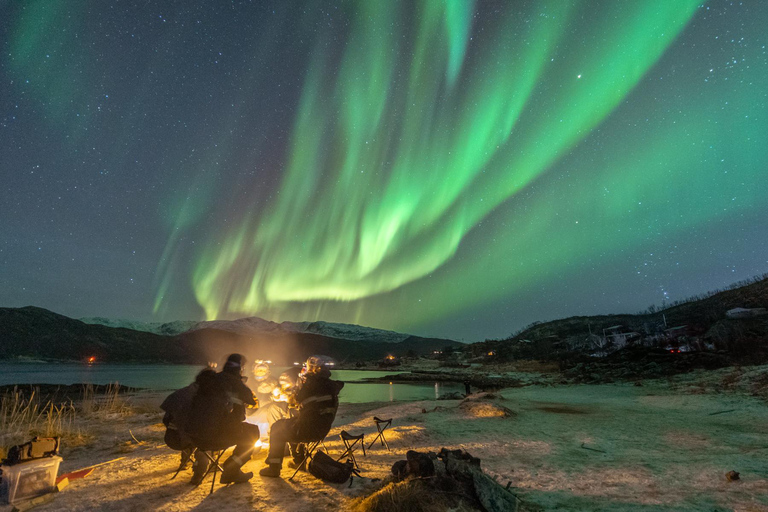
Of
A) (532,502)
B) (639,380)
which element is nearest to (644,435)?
(532,502)

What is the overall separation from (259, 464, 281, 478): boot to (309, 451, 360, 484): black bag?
1.87 feet

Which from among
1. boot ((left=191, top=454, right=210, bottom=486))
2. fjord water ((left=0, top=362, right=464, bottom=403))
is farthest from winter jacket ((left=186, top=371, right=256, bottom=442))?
fjord water ((left=0, top=362, right=464, bottom=403))

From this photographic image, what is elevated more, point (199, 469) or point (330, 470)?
point (199, 469)

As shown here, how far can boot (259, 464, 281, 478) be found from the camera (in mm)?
6328

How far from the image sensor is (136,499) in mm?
5289

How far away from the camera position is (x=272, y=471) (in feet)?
20.8

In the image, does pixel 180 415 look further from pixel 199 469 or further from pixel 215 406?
pixel 199 469

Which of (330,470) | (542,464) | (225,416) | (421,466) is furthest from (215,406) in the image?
(542,464)

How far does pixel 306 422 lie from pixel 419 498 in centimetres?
254

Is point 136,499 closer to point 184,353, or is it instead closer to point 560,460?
point 560,460

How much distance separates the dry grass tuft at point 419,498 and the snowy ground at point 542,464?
0.79m

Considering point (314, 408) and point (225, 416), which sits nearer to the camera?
point (225, 416)

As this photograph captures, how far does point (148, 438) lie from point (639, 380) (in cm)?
3039

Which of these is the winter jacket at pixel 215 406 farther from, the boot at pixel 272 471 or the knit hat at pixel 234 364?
the boot at pixel 272 471
